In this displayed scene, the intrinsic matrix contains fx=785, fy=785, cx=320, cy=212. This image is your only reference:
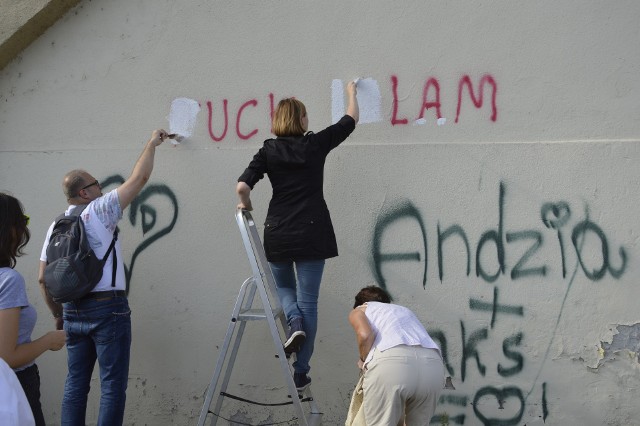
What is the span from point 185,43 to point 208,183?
2.99 ft

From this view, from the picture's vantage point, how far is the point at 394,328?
3.70 metres

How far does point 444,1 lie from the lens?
4.72 meters

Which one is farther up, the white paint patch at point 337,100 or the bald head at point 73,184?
the white paint patch at point 337,100

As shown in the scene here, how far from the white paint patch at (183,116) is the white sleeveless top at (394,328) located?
1.87 m

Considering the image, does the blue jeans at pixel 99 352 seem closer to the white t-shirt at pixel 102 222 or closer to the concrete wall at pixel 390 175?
the white t-shirt at pixel 102 222

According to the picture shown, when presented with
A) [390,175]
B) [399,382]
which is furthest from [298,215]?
[399,382]

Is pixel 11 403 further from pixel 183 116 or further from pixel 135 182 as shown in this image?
pixel 183 116

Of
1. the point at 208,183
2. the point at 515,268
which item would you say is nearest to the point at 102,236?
the point at 208,183

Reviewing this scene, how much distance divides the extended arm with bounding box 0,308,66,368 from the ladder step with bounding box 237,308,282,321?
123 cm

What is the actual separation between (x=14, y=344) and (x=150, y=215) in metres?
1.98

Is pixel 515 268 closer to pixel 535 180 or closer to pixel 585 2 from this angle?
pixel 535 180

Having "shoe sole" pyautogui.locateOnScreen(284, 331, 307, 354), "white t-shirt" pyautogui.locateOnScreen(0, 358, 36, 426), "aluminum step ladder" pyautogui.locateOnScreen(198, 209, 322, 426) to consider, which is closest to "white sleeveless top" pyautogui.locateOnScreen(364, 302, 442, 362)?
"shoe sole" pyautogui.locateOnScreen(284, 331, 307, 354)

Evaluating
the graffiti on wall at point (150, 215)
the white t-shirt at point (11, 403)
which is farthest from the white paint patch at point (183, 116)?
the white t-shirt at point (11, 403)

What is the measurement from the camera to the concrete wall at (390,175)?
459 cm
